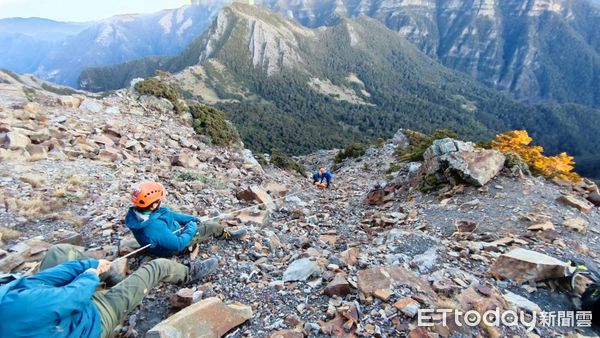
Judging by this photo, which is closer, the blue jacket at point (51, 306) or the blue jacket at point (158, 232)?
the blue jacket at point (51, 306)

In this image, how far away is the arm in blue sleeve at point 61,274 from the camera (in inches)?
143

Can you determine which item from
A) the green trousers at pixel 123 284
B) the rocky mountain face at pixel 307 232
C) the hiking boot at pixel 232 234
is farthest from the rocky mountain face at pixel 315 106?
the green trousers at pixel 123 284

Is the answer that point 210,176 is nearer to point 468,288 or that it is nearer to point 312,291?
point 312,291

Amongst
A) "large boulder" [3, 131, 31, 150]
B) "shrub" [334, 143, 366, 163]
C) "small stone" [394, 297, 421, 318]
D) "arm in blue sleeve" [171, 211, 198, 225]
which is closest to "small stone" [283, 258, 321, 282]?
"small stone" [394, 297, 421, 318]

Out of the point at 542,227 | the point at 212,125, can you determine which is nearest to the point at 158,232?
the point at 542,227

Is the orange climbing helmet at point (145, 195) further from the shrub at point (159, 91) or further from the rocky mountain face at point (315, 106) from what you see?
the rocky mountain face at point (315, 106)

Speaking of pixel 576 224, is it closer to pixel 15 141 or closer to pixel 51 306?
pixel 51 306

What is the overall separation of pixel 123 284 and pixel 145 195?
1.55m

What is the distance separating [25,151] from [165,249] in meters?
8.24

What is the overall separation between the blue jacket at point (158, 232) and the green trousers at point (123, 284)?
560mm

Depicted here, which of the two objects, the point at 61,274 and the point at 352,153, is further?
the point at 352,153

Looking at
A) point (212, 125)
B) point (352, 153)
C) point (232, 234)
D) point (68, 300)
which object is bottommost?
point (352, 153)

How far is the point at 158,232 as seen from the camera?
5734 mm

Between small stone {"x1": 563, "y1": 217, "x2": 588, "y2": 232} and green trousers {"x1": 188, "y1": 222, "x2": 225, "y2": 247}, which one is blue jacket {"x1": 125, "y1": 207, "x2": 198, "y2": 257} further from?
small stone {"x1": 563, "y1": 217, "x2": 588, "y2": 232}
